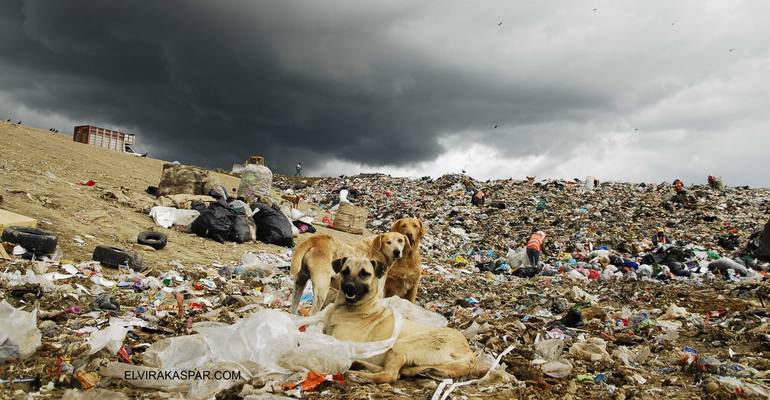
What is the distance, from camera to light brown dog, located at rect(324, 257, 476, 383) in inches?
128

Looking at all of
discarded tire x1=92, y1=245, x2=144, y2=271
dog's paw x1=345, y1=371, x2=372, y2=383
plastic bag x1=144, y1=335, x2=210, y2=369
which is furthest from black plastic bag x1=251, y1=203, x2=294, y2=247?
dog's paw x1=345, y1=371, x2=372, y2=383

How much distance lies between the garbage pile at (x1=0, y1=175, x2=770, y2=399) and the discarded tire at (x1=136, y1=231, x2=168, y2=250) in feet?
2.32

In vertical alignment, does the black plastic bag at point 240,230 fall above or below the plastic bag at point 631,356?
above

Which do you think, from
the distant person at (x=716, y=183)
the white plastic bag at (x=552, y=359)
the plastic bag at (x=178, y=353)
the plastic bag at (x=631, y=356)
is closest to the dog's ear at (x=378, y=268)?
the plastic bag at (x=178, y=353)

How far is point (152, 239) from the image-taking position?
7.69m

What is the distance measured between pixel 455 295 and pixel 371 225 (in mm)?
9212

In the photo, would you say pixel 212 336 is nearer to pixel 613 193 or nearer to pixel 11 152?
pixel 11 152

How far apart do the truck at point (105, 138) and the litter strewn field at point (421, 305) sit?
8.96 meters

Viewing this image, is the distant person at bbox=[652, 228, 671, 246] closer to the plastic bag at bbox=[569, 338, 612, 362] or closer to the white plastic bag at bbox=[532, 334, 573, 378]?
the plastic bag at bbox=[569, 338, 612, 362]

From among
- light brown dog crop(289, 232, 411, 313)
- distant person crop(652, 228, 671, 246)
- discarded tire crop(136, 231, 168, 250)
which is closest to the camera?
light brown dog crop(289, 232, 411, 313)

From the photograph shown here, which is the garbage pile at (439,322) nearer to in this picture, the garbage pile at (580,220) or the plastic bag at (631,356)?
the plastic bag at (631,356)

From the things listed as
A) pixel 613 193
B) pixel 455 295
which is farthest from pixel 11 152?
pixel 613 193

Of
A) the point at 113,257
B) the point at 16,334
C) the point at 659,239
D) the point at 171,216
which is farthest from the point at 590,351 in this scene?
the point at 659,239

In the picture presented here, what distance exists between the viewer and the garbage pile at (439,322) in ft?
9.80
